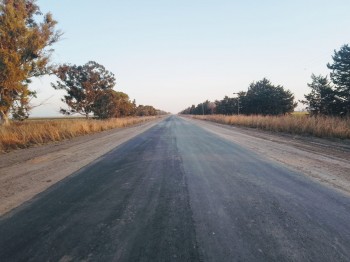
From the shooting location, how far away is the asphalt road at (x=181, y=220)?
10.1 ft

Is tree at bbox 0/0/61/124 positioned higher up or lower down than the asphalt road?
higher up

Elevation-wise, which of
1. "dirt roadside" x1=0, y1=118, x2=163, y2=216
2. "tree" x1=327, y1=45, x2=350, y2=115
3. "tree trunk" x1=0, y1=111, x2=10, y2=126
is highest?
"tree" x1=327, y1=45, x2=350, y2=115

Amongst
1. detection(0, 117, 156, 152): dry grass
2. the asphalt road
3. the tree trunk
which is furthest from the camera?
the tree trunk

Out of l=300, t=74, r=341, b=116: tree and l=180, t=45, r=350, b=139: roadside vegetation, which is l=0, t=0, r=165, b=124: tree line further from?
l=300, t=74, r=341, b=116: tree

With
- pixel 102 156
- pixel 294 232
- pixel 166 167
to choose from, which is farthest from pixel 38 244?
pixel 102 156

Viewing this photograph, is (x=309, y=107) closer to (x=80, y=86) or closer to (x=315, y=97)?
(x=315, y=97)

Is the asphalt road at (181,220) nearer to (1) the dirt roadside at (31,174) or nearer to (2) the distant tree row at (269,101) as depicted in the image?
(1) the dirt roadside at (31,174)

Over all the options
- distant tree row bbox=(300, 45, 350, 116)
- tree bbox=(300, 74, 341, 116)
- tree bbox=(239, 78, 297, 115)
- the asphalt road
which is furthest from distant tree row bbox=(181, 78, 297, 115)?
the asphalt road

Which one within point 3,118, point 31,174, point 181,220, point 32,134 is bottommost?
point 31,174

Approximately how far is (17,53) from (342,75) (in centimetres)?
3633

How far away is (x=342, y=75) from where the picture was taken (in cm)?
3666

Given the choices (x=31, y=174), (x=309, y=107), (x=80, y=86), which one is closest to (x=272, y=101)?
(x=309, y=107)

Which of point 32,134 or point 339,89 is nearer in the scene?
point 32,134

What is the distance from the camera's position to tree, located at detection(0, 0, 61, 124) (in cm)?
2014
